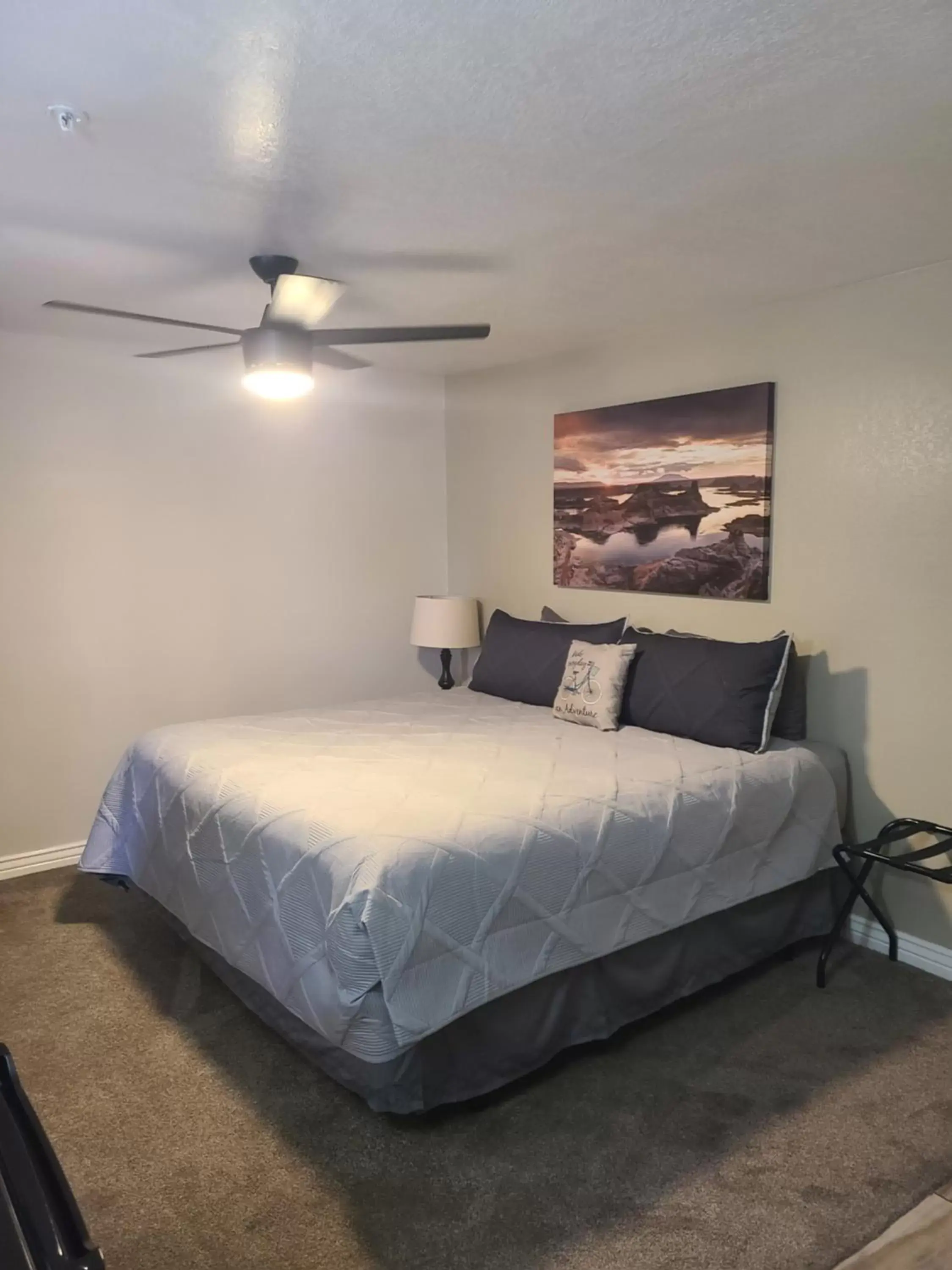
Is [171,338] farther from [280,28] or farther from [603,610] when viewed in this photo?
[280,28]

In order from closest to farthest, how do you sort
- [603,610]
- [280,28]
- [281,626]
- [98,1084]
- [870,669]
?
[280,28]
[98,1084]
[870,669]
[603,610]
[281,626]

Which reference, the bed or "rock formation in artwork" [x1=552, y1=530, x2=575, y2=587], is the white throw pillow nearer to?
the bed

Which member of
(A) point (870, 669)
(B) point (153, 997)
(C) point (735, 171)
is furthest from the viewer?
(A) point (870, 669)

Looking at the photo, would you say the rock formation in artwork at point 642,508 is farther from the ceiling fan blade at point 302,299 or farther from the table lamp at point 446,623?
the ceiling fan blade at point 302,299

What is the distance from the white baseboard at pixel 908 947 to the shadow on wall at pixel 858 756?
0.04m

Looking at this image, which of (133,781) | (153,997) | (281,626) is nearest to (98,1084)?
(153,997)

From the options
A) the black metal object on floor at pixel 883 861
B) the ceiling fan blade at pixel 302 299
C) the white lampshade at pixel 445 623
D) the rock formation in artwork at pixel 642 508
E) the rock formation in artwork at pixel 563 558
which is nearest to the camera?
the ceiling fan blade at pixel 302 299

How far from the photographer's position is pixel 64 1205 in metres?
0.89

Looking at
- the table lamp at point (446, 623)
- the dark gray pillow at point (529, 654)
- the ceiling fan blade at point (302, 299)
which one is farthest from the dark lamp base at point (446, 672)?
the ceiling fan blade at point (302, 299)

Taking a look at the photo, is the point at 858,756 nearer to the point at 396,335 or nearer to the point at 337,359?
the point at 396,335

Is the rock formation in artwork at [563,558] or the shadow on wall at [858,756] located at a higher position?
the rock formation in artwork at [563,558]

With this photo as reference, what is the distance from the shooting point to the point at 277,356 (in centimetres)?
262

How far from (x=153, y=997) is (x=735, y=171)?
111 inches

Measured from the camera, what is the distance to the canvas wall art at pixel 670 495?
3.41 metres
